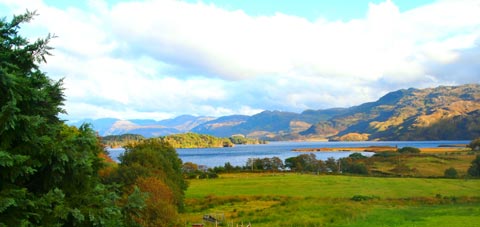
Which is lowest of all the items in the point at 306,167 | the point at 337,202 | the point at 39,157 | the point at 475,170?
the point at 337,202

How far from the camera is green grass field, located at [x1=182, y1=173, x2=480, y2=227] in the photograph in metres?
40.4

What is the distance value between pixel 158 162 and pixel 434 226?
87.7ft

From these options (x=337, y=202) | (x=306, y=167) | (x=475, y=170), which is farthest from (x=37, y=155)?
(x=306, y=167)

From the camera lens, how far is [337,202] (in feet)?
179

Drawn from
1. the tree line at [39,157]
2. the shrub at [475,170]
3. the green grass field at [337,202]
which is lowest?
the green grass field at [337,202]

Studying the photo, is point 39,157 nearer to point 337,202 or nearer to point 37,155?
point 37,155

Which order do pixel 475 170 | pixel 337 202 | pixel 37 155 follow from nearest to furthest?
1. pixel 37 155
2. pixel 337 202
3. pixel 475 170

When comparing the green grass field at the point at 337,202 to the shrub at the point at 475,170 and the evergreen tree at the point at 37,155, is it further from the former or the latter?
the evergreen tree at the point at 37,155

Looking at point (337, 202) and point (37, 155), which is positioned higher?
point (37, 155)

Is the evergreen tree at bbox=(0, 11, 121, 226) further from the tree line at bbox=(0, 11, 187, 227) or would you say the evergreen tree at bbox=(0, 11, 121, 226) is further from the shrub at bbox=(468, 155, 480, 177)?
the shrub at bbox=(468, 155, 480, 177)

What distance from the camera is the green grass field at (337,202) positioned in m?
40.4

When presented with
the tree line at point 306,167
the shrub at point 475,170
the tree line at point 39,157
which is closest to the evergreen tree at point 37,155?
the tree line at point 39,157

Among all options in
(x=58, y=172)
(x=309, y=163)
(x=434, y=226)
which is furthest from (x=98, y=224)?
(x=309, y=163)

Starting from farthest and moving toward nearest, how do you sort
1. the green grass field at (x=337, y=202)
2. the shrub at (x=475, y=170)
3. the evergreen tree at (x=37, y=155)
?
the shrub at (x=475, y=170) < the green grass field at (x=337, y=202) < the evergreen tree at (x=37, y=155)
